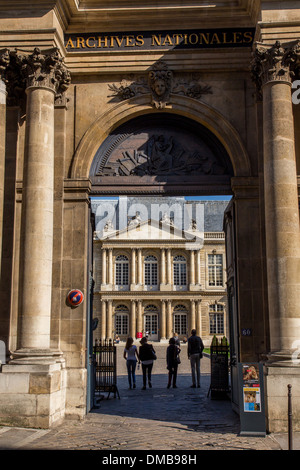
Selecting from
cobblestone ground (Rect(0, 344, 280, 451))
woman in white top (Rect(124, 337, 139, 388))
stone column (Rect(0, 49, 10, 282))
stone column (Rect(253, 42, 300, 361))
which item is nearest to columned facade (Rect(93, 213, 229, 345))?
woman in white top (Rect(124, 337, 139, 388))

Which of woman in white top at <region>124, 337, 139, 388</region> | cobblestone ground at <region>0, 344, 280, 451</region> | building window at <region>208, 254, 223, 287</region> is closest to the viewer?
cobblestone ground at <region>0, 344, 280, 451</region>

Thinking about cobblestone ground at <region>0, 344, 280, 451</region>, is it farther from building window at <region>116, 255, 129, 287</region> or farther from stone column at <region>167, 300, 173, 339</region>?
building window at <region>116, 255, 129, 287</region>

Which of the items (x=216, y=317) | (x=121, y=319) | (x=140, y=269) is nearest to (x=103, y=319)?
(x=121, y=319)

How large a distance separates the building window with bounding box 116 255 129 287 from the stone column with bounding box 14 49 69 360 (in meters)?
52.2

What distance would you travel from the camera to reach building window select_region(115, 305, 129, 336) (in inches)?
2388

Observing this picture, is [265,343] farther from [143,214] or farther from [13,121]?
[143,214]

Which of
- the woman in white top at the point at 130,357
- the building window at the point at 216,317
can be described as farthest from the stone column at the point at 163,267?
the woman in white top at the point at 130,357

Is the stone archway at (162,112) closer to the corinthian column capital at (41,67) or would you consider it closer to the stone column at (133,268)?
the corinthian column capital at (41,67)

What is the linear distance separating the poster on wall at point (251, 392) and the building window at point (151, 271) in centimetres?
5367

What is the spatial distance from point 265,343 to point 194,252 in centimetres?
5258

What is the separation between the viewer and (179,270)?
63062 mm

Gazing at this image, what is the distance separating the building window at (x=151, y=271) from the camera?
62469mm

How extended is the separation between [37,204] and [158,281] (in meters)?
52.8
